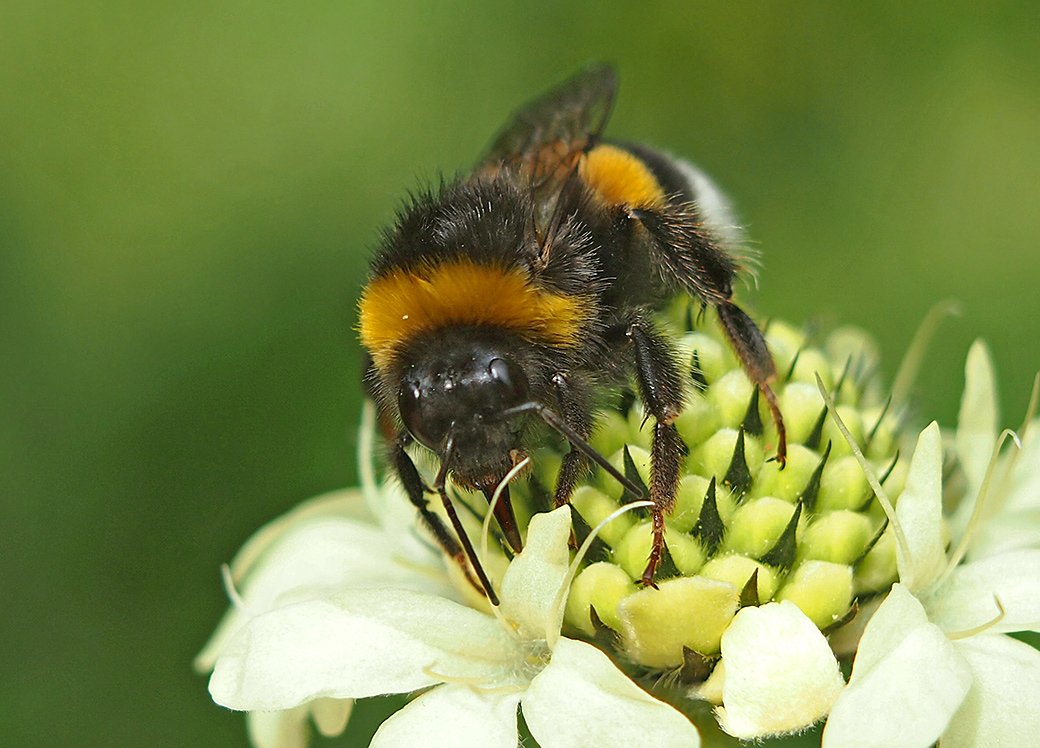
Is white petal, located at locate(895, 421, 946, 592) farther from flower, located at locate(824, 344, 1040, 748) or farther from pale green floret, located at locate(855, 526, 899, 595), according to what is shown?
pale green floret, located at locate(855, 526, 899, 595)

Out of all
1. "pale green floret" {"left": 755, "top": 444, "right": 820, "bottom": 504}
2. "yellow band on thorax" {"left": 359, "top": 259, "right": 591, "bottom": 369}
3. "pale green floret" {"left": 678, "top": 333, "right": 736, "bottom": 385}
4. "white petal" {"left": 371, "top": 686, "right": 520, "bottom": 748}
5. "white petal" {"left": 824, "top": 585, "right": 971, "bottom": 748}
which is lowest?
"white petal" {"left": 371, "top": 686, "right": 520, "bottom": 748}

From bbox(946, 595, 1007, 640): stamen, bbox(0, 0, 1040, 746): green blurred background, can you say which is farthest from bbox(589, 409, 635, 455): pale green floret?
bbox(0, 0, 1040, 746): green blurred background

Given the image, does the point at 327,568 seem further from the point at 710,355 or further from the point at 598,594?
the point at 710,355

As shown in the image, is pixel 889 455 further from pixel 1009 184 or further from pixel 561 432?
pixel 1009 184

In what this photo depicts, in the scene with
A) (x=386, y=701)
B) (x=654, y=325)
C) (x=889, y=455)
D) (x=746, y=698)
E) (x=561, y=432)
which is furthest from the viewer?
(x=386, y=701)

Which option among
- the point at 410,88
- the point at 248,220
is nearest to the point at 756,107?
the point at 410,88

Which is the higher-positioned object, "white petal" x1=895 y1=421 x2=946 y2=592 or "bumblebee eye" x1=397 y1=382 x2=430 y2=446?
"bumblebee eye" x1=397 y1=382 x2=430 y2=446
